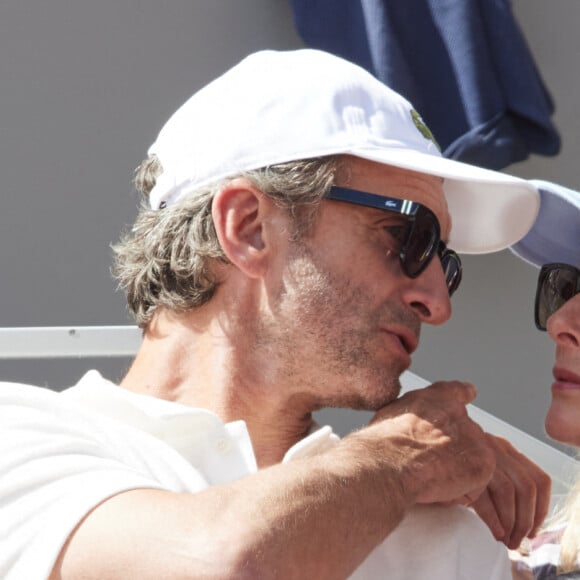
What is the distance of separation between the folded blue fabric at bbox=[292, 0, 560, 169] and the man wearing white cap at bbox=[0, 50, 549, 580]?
2.95 ft

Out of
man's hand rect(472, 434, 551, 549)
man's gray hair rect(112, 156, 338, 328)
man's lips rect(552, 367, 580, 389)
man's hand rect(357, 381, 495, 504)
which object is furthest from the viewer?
man's lips rect(552, 367, 580, 389)

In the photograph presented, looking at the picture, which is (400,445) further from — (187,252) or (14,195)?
(14,195)

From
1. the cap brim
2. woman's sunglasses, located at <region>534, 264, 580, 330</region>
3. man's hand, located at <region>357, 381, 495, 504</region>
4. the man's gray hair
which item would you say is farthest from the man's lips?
the man's gray hair

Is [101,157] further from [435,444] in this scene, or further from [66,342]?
[435,444]

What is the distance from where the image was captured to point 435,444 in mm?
1885

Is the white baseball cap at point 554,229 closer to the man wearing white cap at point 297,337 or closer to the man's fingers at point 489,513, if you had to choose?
the man wearing white cap at point 297,337

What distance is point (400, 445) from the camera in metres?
1.84

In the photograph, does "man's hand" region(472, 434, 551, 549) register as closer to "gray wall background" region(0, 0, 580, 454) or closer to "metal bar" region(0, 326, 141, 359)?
"metal bar" region(0, 326, 141, 359)

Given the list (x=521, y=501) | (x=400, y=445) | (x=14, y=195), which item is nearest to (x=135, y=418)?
(x=400, y=445)

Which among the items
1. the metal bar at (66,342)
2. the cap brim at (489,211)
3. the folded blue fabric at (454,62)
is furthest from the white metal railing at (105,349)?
the folded blue fabric at (454,62)

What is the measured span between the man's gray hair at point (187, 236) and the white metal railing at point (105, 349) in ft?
0.60

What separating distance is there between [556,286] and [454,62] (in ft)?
3.26

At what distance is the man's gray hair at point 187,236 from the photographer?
2.16 metres

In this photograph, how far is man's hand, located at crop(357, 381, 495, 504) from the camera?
182 centimetres
